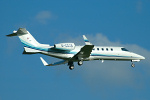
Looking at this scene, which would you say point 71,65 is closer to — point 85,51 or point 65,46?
point 65,46

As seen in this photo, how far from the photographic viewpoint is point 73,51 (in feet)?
188

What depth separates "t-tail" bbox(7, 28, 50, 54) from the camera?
180ft

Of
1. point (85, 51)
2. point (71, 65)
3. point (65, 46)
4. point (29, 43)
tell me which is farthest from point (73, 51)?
point (29, 43)

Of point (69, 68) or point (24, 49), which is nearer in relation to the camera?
point (24, 49)

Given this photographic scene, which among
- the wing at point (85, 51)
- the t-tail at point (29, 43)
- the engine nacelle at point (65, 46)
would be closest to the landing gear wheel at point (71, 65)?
the wing at point (85, 51)

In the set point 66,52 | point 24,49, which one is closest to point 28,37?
point 24,49

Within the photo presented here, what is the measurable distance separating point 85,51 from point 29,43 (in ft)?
22.0

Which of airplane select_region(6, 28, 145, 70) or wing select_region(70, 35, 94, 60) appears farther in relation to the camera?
airplane select_region(6, 28, 145, 70)

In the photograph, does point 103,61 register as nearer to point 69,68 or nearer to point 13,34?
point 69,68

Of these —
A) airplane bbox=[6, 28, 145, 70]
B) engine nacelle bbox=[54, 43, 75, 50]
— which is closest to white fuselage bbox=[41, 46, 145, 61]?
airplane bbox=[6, 28, 145, 70]

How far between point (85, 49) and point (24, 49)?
7.19 metres

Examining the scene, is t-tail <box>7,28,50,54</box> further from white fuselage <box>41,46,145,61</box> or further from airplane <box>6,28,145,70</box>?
white fuselage <box>41,46,145,61</box>

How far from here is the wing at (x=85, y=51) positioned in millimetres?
54281

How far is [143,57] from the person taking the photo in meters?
61.2
